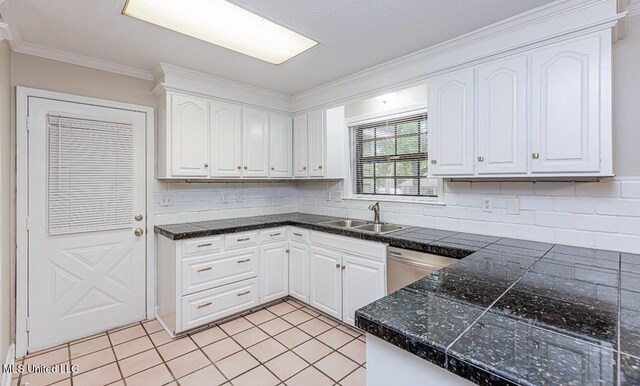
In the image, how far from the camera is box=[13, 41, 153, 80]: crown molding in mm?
2312

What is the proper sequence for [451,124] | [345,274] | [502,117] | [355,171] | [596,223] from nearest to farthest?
[596,223] < [502,117] < [451,124] < [345,274] < [355,171]

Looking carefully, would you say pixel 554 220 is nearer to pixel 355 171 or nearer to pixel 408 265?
pixel 408 265

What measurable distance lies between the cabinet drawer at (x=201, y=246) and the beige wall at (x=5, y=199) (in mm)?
1109

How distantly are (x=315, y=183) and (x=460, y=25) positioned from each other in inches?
91.7

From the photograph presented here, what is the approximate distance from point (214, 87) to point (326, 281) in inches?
87.3

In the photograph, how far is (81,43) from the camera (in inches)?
90.7

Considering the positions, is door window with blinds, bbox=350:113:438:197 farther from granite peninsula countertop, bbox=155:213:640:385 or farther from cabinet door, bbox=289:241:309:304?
granite peninsula countertop, bbox=155:213:640:385

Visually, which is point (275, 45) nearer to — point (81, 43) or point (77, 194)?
point (81, 43)

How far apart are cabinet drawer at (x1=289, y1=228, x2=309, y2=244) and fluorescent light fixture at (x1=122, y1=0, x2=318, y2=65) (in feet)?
5.46

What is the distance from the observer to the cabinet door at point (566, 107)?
170cm

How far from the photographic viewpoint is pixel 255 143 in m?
3.39

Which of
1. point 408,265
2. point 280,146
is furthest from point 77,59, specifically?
point 408,265

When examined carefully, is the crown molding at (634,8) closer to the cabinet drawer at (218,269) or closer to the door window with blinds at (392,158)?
the door window with blinds at (392,158)

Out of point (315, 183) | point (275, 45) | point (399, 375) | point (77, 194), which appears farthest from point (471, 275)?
point (77, 194)
